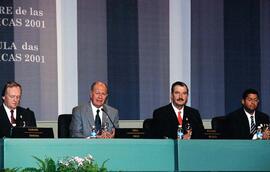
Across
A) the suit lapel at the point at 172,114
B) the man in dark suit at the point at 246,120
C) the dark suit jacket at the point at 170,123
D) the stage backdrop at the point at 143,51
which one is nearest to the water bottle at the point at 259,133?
the man in dark suit at the point at 246,120

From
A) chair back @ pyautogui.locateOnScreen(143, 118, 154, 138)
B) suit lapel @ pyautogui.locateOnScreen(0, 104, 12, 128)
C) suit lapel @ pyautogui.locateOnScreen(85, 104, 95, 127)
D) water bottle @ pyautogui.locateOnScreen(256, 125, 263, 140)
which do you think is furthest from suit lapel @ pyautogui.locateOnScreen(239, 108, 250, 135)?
suit lapel @ pyautogui.locateOnScreen(0, 104, 12, 128)

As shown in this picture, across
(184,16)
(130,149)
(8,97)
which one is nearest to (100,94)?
(8,97)

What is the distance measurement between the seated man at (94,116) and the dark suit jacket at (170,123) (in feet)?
1.37

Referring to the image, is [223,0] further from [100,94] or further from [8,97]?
[8,97]

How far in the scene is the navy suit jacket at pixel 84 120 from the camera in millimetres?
7973

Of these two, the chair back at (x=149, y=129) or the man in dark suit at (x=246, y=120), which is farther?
the man in dark suit at (x=246, y=120)

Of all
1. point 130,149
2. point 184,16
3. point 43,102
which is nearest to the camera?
point 130,149

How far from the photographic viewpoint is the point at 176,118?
8.26 metres

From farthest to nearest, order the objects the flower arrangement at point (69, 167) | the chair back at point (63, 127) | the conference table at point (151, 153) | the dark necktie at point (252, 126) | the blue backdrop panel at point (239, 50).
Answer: the blue backdrop panel at point (239, 50)
the dark necktie at point (252, 126)
the chair back at point (63, 127)
the conference table at point (151, 153)
the flower arrangement at point (69, 167)

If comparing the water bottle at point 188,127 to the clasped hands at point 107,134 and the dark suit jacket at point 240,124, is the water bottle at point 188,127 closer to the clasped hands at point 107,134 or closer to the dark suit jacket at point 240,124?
the dark suit jacket at point 240,124

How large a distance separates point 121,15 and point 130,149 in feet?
10.6

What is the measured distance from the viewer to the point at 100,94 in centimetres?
819

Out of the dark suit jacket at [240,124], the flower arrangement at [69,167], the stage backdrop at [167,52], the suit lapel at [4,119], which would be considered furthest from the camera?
the stage backdrop at [167,52]

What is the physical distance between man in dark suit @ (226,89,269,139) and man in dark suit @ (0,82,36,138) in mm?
1985
